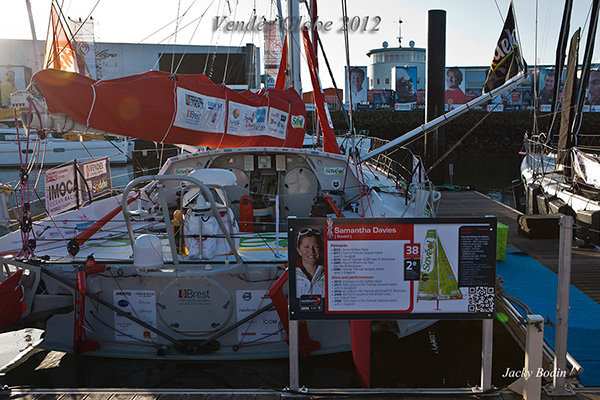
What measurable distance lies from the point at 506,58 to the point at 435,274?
7052 millimetres

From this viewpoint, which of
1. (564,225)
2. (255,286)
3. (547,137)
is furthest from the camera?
(547,137)

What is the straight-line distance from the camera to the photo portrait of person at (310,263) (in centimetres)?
358

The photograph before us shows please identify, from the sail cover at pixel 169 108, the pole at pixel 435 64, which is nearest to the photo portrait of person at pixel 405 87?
the pole at pixel 435 64

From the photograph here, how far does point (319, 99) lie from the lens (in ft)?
29.1

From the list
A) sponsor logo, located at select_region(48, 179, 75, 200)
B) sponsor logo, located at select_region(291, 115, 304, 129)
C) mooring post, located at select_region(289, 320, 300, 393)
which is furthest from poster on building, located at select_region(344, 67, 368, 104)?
mooring post, located at select_region(289, 320, 300, 393)

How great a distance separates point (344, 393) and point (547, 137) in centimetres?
1602

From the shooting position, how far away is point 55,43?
6.89 m

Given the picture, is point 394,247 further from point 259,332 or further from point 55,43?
point 55,43

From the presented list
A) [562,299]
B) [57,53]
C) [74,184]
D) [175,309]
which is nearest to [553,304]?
[562,299]

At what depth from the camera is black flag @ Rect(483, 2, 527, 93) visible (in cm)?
895

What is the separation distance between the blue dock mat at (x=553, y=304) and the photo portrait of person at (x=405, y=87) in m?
44.2

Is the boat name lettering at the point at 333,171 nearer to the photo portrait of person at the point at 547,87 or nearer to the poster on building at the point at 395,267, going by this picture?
the poster on building at the point at 395,267

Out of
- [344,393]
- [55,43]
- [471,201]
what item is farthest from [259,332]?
[471,201]

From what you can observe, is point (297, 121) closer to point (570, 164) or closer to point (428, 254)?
point (428, 254)
